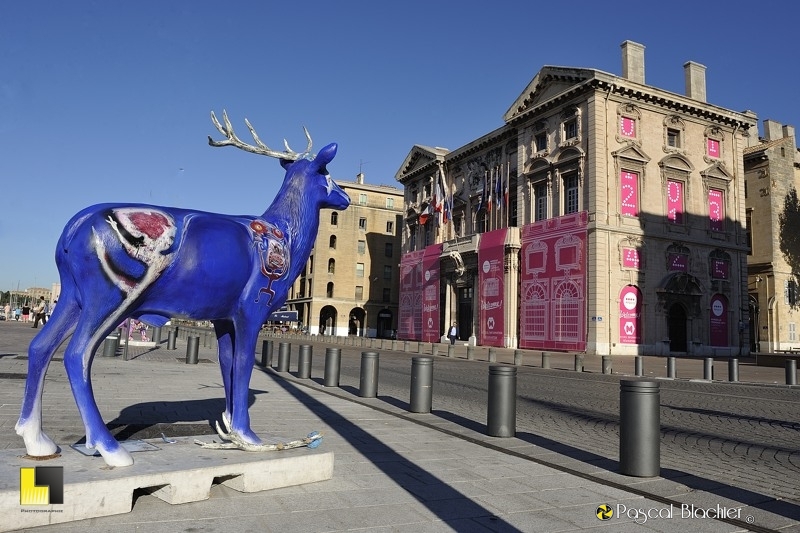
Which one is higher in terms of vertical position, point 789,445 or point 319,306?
point 319,306

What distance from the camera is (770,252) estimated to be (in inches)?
1767

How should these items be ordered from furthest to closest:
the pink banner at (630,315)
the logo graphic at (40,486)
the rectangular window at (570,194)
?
the rectangular window at (570,194) → the pink banner at (630,315) → the logo graphic at (40,486)

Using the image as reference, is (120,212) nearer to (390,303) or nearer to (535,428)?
(535,428)

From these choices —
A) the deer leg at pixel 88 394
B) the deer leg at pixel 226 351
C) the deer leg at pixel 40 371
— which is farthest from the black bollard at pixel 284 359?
the deer leg at pixel 88 394

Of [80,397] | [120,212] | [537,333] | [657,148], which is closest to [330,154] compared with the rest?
[120,212]

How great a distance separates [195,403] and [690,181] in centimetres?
3512

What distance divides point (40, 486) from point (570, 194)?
34.9 metres

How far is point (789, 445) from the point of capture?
7.79 meters

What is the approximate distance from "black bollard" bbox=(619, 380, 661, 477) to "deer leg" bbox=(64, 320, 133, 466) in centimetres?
446

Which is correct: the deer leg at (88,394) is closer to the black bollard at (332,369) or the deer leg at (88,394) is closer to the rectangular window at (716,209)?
the black bollard at (332,369)

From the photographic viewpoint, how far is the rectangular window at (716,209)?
123ft

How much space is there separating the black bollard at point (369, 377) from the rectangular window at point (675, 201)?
29.4 meters

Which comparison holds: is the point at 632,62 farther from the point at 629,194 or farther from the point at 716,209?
the point at 716,209

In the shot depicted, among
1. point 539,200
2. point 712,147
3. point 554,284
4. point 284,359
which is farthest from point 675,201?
point 284,359
